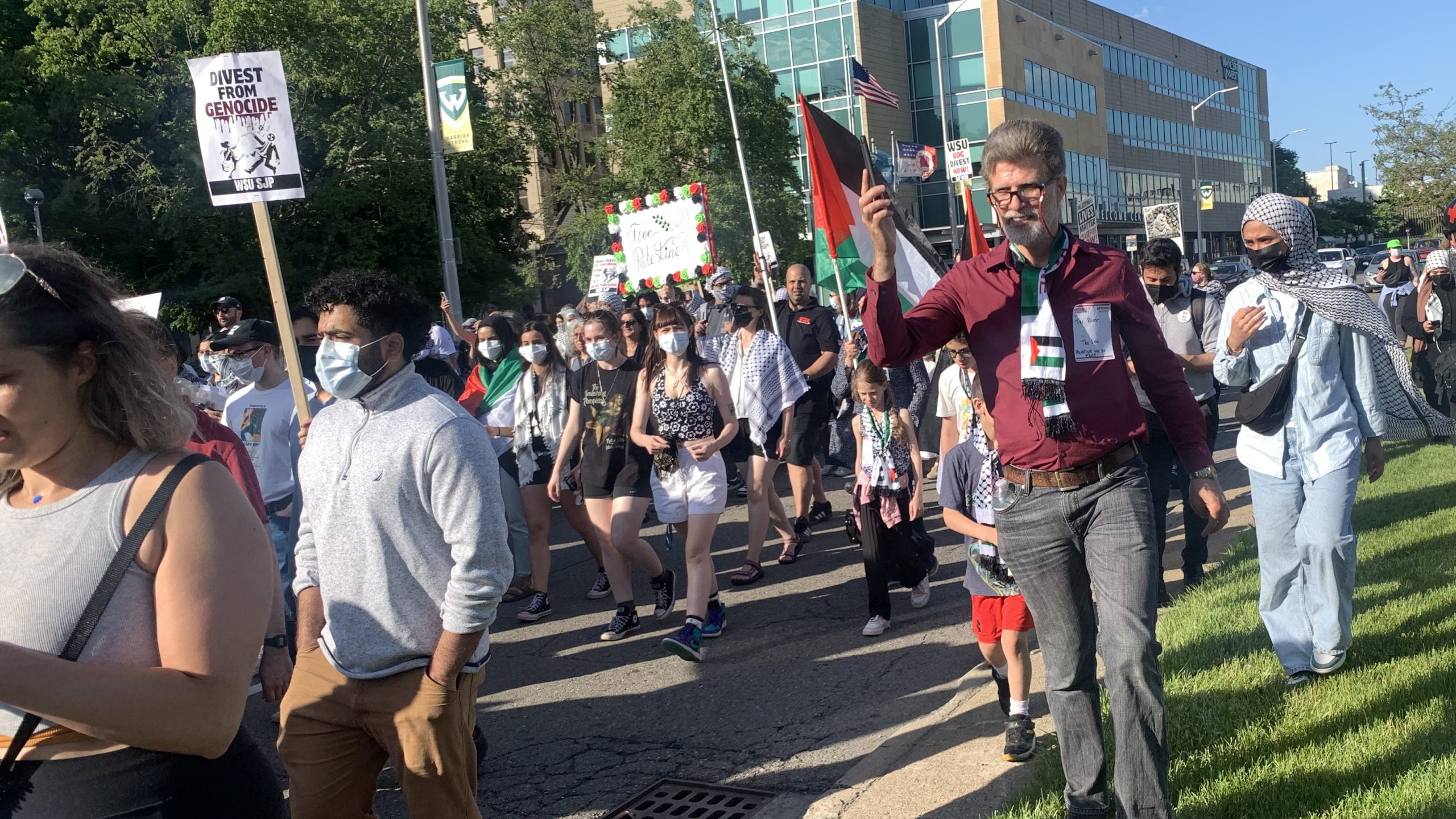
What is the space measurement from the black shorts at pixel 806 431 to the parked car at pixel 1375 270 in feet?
13.0

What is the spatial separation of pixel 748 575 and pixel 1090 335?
5.13 metres

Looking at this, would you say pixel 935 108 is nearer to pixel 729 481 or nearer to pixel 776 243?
pixel 776 243

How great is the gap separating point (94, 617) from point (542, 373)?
245 inches

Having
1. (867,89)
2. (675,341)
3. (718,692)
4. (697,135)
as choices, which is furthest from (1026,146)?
(697,135)

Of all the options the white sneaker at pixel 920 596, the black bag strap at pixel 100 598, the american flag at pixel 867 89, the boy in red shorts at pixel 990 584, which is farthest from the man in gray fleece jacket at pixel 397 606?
the american flag at pixel 867 89

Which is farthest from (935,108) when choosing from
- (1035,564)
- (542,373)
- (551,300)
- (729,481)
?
(1035,564)

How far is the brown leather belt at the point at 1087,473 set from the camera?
3490 mm

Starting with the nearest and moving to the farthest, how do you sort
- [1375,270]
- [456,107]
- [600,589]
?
[600,589] < [456,107] < [1375,270]

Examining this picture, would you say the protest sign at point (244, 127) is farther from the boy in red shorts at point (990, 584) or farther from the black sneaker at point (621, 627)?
the boy in red shorts at point (990, 584)

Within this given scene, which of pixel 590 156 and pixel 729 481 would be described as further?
pixel 590 156

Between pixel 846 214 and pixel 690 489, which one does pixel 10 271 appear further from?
pixel 846 214

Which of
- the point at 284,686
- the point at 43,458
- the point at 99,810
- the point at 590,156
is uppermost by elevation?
the point at 590,156

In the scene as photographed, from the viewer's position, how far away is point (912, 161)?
29.9 m

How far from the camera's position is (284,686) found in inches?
145
